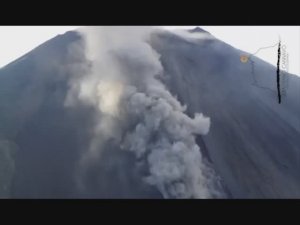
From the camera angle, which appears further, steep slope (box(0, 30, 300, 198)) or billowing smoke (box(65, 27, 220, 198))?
billowing smoke (box(65, 27, 220, 198))

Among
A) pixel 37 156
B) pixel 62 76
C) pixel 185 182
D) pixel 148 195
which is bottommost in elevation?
pixel 185 182

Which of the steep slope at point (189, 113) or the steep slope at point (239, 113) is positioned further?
the steep slope at point (239, 113)

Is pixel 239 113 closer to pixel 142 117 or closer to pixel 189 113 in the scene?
pixel 189 113

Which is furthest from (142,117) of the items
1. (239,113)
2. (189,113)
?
(239,113)

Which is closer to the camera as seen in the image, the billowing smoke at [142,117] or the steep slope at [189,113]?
the steep slope at [189,113]

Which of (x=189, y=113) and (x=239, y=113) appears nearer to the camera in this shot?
(x=239, y=113)

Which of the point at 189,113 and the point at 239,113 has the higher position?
the point at 239,113

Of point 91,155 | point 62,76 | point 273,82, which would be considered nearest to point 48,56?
point 62,76

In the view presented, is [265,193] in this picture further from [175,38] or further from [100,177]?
[175,38]
